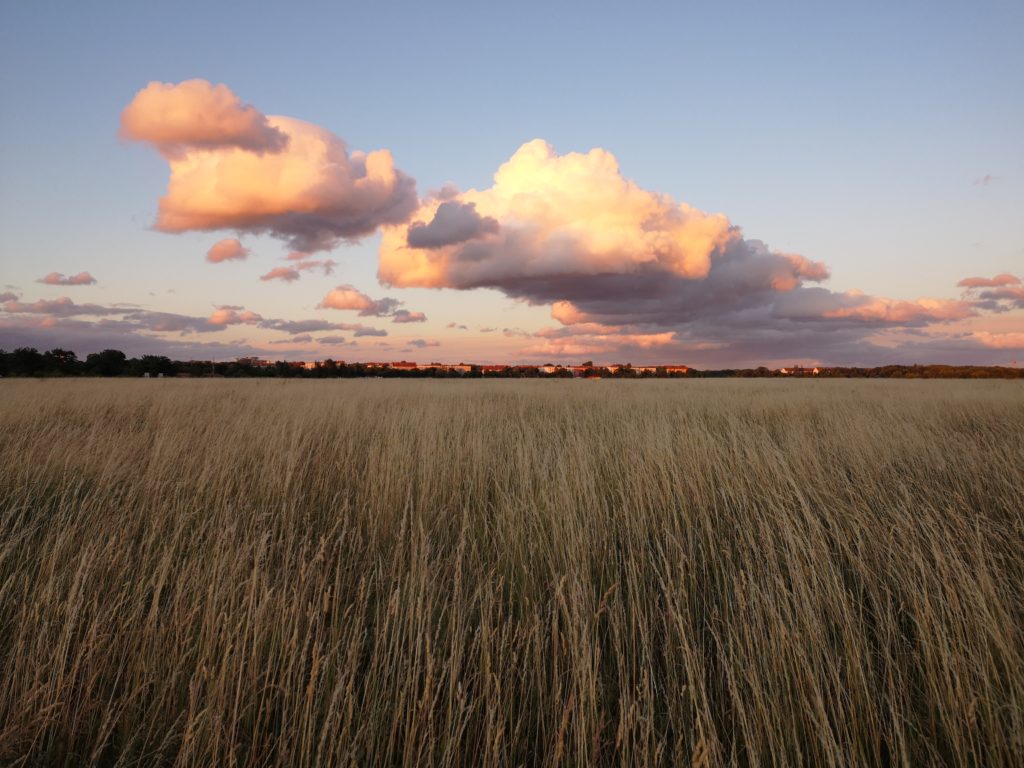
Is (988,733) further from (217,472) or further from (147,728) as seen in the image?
(217,472)

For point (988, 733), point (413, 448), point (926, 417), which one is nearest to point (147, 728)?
point (988, 733)

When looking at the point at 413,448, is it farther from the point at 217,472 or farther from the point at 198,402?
the point at 198,402

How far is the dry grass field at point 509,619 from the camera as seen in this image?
1996 mm

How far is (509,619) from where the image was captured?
241 centimetres

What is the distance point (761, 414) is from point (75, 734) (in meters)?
14.2

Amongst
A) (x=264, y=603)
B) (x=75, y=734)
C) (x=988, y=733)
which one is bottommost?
(x=75, y=734)

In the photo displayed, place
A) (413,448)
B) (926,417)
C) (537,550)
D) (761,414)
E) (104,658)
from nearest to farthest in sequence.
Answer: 1. (104,658)
2. (537,550)
3. (413,448)
4. (926,417)
5. (761,414)

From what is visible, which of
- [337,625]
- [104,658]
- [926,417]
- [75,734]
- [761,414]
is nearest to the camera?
[75,734]

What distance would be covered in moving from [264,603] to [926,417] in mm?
14202

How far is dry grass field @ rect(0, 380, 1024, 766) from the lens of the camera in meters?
2.00

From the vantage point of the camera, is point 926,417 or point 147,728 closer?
point 147,728

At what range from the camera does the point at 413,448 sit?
7031 millimetres

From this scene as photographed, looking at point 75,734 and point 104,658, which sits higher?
point 104,658

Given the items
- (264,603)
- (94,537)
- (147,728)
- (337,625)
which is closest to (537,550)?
(337,625)
